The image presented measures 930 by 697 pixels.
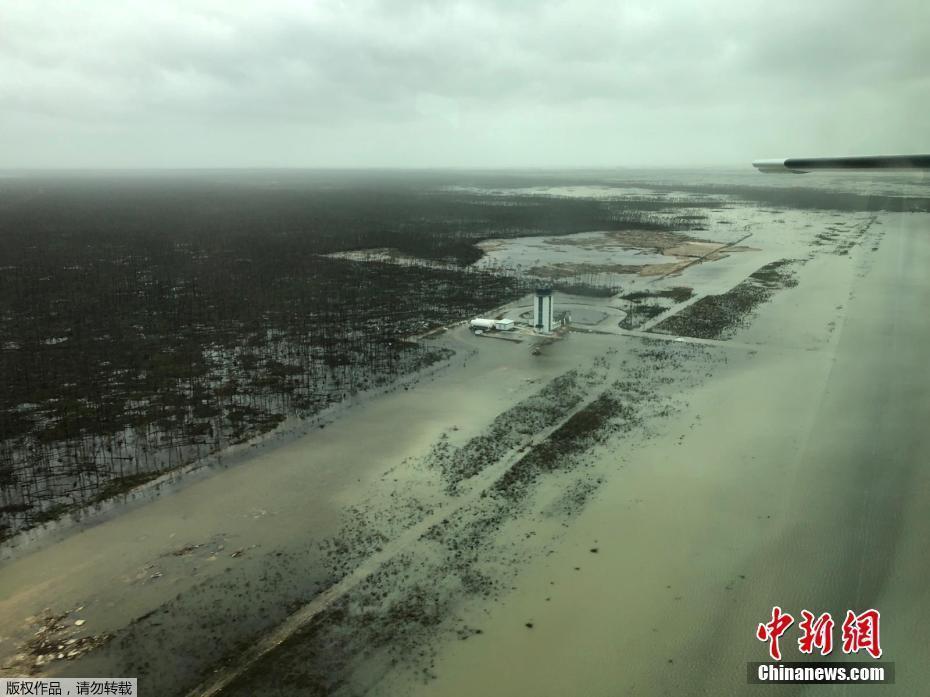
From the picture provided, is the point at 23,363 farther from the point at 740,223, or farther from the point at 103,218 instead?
the point at 740,223

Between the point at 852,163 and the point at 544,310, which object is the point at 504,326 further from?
the point at 852,163

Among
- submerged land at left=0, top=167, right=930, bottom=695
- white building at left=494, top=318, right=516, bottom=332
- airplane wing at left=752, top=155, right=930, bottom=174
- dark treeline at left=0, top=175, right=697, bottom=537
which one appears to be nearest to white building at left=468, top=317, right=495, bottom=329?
white building at left=494, top=318, right=516, bottom=332

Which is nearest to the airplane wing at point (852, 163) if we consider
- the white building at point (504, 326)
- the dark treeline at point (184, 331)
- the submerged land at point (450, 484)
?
the submerged land at point (450, 484)

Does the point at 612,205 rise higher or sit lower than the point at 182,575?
Result: higher

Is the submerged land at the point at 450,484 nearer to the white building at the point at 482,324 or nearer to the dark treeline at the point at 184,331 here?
the dark treeline at the point at 184,331

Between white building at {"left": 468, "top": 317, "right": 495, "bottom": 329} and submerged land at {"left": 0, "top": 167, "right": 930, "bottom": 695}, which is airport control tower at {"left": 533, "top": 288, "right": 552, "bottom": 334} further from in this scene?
white building at {"left": 468, "top": 317, "right": 495, "bottom": 329}

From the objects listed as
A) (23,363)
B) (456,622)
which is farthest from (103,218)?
(456,622)
